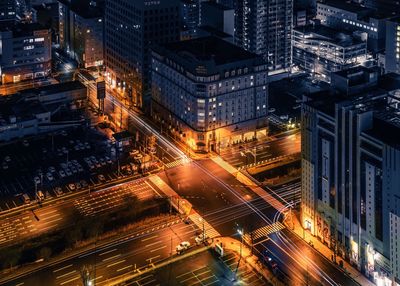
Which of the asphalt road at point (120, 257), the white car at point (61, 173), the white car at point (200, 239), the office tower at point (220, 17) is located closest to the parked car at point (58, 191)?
the white car at point (61, 173)

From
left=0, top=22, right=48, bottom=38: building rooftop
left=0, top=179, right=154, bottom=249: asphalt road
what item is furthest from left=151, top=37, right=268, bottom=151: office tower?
left=0, top=22, right=48, bottom=38: building rooftop

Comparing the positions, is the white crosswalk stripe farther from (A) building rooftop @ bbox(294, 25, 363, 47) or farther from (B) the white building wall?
(A) building rooftop @ bbox(294, 25, 363, 47)

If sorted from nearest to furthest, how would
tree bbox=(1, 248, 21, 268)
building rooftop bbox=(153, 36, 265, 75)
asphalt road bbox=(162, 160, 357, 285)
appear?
1. asphalt road bbox=(162, 160, 357, 285)
2. tree bbox=(1, 248, 21, 268)
3. building rooftop bbox=(153, 36, 265, 75)

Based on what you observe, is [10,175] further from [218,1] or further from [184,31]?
[218,1]

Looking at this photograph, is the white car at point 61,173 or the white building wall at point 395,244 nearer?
the white building wall at point 395,244

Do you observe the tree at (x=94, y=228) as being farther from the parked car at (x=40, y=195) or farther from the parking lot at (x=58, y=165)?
the parking lot at (x=58, y=165)

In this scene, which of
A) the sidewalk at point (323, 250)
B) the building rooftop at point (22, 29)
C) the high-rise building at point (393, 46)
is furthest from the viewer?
the building rooftop at point (22, 29)
